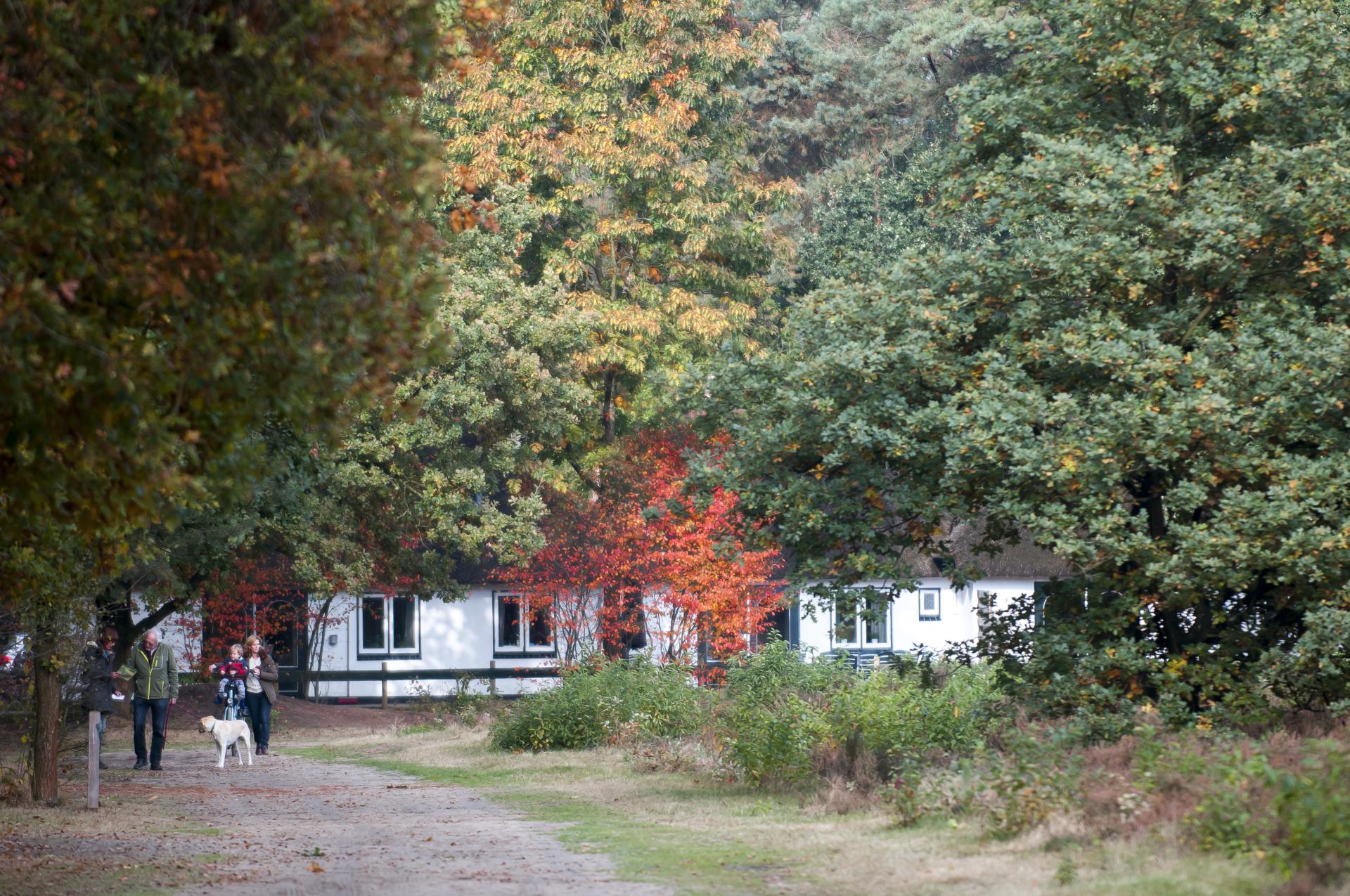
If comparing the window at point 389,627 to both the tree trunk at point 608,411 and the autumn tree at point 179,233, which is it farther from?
the autumn tree at point 179,233

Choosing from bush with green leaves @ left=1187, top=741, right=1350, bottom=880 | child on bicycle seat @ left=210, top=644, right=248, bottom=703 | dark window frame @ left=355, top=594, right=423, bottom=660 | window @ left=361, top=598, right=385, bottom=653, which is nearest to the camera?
bush with green leaves @ left=1187, top=741, right=1350, bottom=880

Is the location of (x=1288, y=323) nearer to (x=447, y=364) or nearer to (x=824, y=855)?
(x=824, y=855)

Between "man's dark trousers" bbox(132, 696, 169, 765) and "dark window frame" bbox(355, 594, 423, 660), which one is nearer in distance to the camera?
"man's dark trousers" bbox(132, 696, 169, 765)

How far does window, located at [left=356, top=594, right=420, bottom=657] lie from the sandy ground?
76.4 feet

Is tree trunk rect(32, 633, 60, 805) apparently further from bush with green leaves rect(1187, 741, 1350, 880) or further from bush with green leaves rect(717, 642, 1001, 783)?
bush with green leaves rect(1187, 741, 1350, 880)

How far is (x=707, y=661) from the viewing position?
132 feet

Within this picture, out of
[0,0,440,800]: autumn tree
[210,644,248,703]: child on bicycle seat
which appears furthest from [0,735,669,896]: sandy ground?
[0,0,440,800]: autumn tree

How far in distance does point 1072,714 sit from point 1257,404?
133 inches

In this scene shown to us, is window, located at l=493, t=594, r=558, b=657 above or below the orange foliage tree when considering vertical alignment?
below

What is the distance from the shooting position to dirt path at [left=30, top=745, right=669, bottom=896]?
35.3ft

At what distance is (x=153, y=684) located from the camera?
22.1 m

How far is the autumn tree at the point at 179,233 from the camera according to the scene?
6809 millimetres

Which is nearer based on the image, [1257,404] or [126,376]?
[126,376]

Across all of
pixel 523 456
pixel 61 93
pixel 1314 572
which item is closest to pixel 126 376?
pixel 61 93
